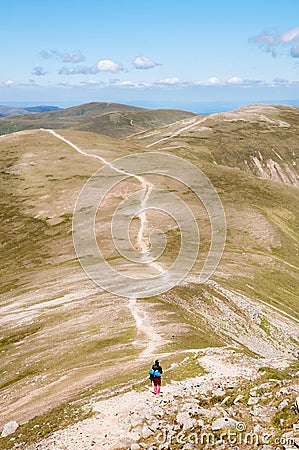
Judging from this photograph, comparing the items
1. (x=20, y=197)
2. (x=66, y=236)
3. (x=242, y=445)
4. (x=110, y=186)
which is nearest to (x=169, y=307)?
(x=242, y=445)

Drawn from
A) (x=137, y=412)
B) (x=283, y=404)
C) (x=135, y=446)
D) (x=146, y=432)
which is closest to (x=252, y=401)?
(x=283, y=404)

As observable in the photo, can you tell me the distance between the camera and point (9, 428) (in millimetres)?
30797

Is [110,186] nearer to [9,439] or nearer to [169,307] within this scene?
[169,307]

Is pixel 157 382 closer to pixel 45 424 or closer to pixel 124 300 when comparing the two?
pixel 45 424

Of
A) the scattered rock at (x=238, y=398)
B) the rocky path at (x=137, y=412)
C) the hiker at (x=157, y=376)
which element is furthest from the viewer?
the hiker at (x=157, y=376)

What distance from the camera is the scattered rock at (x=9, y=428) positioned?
30436mm

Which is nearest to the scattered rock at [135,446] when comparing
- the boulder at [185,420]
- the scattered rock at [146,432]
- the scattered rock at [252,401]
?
the scattered rock at [146,432]

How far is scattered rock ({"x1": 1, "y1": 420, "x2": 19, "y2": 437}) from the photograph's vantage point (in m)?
30.4

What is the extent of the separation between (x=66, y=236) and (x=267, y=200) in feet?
255

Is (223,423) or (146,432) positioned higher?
(223,423)

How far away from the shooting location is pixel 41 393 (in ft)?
123

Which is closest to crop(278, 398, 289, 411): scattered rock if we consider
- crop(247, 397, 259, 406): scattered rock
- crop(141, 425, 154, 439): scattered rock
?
crop(247, 397, 259, 406): scattered rock

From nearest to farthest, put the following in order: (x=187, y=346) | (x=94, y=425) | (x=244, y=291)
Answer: (x=94, y=425) < (x=187, y=346) < (x=244, y=291)

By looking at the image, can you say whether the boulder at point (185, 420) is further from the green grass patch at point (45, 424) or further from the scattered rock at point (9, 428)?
the scattered rock at point (9, 428)
